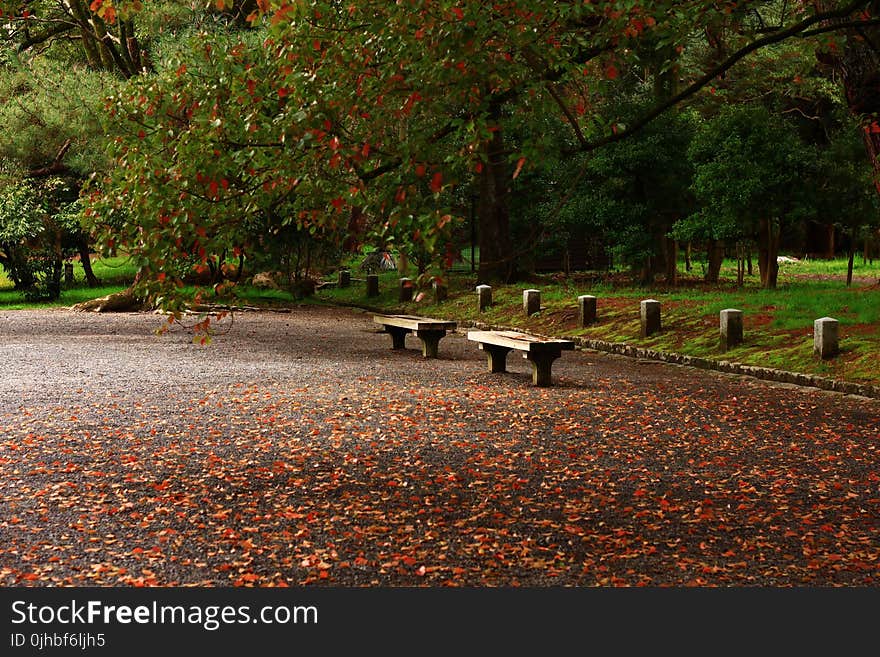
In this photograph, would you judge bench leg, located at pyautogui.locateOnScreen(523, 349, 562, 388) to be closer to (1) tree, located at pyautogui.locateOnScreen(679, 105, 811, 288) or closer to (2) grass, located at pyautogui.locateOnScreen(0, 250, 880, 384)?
(2) grass, located at pyautogui.locateOnScreen(0, 250, 880, 384)

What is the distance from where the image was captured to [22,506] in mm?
6098

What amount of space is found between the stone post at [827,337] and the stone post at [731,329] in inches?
65.0

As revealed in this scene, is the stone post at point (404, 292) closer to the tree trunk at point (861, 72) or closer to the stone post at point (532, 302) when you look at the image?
the stone post at point (532, 302)

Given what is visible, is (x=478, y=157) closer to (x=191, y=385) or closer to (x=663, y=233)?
(x=191, y=385)

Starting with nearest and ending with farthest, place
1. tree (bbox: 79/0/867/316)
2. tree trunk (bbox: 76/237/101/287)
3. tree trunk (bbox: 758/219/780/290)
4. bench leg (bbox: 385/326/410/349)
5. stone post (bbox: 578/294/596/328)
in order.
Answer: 1. tree (bbox: 79/0/867/316)
2. bench leg (bbox: 385/326/410/349)
3. stone post (bbox: 578/294/596/328)
4. tree trunk (bbox: 758/219/780/290)
5. tree trunk (bbox: 76/237/101/287)

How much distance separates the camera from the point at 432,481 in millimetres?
6707

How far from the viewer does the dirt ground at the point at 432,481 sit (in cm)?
502

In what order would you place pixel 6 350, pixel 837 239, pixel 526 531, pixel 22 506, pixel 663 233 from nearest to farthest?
Result: 1. pixel 526 531
2. pixel 22 506
3. pixel 6 350
4. pixel 663 233
5. pixel 837 239

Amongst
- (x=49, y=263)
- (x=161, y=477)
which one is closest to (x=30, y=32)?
(x=49, y=263)

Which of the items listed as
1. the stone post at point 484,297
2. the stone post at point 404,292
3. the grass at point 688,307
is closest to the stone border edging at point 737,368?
the grass at point 688,307

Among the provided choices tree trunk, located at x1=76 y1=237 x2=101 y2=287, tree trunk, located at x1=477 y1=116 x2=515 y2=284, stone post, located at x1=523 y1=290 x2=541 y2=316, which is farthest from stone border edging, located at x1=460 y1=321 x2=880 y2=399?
tree trunk, located at x1=76 y1=237 x2=101 y2=287

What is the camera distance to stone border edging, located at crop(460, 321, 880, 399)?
11.0m

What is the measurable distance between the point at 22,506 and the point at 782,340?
10148 millimetres

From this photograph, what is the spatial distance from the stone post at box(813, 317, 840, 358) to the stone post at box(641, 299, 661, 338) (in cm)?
362
